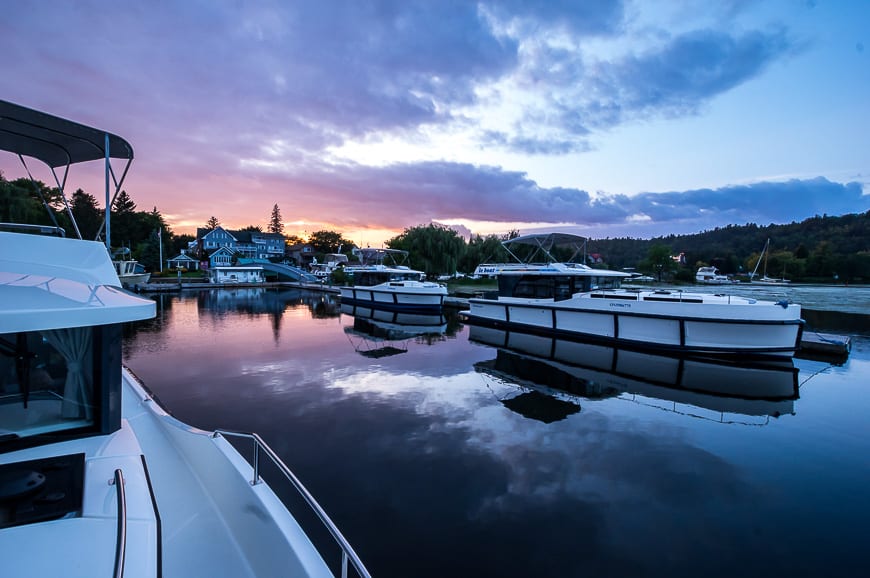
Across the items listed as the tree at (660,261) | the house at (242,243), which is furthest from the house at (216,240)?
the tree at (660,261)

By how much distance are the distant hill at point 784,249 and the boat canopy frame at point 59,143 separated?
261 ft

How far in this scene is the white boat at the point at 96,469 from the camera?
2.52 meters

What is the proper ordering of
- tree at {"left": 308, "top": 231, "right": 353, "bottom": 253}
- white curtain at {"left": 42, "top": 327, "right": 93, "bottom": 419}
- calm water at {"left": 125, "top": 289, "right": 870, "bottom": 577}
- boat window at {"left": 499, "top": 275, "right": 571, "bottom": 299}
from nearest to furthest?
1. white curtain at {"left": 42, "top": 327, "right": 93, "bottom": 419}
2. calm water at {"left": 125, "top": 289, "right": 870, "bottom": 577}
3. boat window at {"left": 499, "top": 275, "right": 571, "bottom": 299}
4. tree at {"left": 308, "top": 231, "right": 353, "bottom": 253}

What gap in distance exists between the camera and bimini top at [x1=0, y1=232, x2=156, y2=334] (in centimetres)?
290

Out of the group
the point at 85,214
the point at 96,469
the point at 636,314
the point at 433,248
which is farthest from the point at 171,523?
the point at 85,214

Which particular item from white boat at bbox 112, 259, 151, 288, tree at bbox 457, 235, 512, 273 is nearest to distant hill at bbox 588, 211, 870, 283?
tree at bbox 457, 235, 512, 273

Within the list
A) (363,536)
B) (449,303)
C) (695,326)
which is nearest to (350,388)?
(363,536)

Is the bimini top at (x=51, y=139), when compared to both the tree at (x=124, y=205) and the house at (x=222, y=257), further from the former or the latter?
the tree at (x=124, y=205)

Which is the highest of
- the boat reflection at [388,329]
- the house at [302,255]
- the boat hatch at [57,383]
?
the house at [302,255]

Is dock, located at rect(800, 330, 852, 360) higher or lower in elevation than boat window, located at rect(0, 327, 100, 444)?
lower

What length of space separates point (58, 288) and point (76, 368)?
2.67ft

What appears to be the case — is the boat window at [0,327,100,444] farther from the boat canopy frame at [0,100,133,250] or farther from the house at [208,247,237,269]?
the house at [208,247,237,269]

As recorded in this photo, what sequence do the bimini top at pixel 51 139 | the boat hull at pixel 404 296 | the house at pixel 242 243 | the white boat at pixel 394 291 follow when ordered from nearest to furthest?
1. the bimini top at pixel 51 139
2. the boat hull at pixel 404 296
3. the white boat at pixel 394 291
4. the house at pixel 242 243

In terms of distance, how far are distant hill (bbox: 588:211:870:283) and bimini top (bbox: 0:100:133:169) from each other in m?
79.7
